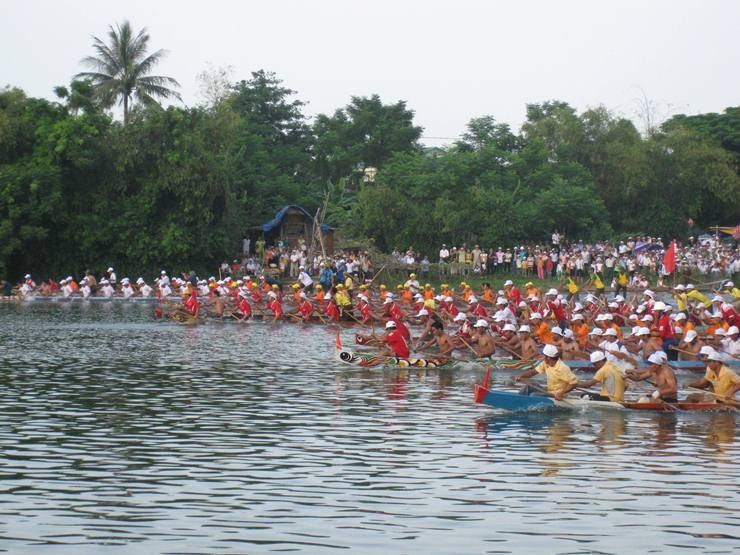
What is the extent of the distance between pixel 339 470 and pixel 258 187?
1743 inches

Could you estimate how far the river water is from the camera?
10.6 m

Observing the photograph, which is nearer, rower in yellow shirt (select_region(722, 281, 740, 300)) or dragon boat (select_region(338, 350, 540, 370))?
dragon boat (select_region(338, 350, 540, 370))

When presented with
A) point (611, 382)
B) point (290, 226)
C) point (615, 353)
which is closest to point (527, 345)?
point (615, 353)

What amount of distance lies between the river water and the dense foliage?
28221 millimetres

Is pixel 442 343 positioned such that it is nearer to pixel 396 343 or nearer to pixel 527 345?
pixel 396 343

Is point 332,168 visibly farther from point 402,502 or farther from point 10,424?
point 402,502

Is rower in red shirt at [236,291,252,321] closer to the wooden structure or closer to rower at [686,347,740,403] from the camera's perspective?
the wooden structure

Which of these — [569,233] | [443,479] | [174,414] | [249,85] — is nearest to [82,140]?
[249,85]

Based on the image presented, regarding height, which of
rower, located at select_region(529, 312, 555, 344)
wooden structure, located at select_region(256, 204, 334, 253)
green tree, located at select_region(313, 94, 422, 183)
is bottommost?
rower, located at select_region(529, 312, 555, 344)

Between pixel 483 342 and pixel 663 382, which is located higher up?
pixel 483 342

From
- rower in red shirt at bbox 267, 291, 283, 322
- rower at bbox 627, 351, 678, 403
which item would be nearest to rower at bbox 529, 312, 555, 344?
rower at bbox 627, 351, 678, 403

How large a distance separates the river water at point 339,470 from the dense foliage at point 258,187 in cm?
2822

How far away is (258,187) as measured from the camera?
187 feet

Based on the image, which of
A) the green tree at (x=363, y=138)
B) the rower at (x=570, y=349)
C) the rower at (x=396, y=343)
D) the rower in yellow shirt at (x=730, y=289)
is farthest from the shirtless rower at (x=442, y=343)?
the green tree at (x=363, y=138)
